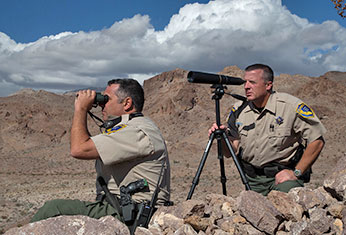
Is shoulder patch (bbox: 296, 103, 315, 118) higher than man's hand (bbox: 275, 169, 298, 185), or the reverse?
shoulder patch (bbox: 296, 103, 315, 118)

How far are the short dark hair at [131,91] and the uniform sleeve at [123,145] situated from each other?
365 millimetres

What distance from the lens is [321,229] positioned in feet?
9.01

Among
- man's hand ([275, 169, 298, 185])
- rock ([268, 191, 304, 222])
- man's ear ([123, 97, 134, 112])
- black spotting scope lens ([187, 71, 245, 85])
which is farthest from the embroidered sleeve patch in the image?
man's hand ([275, 169, 298, 185])

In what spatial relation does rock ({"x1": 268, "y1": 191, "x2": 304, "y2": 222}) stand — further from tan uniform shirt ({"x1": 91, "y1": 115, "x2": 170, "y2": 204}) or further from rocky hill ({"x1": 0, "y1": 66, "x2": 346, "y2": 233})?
rocky hill ({"x1": 0, "y1": 66, "x2": 346, "y2": 233})

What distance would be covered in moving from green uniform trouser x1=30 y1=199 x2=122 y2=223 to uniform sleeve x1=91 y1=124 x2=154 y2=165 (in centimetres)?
43

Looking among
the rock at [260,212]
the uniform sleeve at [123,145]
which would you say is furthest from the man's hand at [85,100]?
the rock at [260,212]

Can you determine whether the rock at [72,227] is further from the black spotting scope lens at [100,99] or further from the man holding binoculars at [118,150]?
the black spotting scope lens at [100,99]

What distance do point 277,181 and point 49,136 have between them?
35.2 m

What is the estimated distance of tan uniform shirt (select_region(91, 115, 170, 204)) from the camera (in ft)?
8.93

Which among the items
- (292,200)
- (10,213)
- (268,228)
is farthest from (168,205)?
(10,213)

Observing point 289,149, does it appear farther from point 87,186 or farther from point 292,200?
point 87,186

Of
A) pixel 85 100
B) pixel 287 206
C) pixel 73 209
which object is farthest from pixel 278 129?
pixel 73 209

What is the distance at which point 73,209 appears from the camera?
9.27 feet

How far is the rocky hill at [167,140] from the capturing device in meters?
14.4
